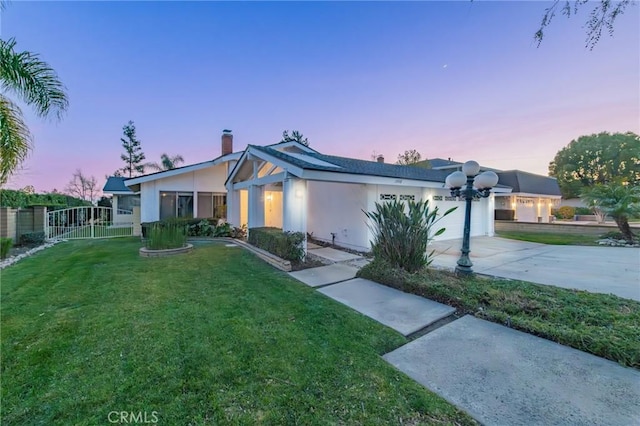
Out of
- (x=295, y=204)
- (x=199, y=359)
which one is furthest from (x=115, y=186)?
(x=199, y=359)

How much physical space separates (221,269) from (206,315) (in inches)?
125

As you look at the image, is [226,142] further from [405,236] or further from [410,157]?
[410,157]

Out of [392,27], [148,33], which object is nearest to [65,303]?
[148,33]

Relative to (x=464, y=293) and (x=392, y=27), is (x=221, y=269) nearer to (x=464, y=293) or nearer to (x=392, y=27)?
(x=464, y=293)

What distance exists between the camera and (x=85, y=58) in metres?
10.7

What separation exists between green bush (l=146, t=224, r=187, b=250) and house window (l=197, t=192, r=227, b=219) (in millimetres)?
5719

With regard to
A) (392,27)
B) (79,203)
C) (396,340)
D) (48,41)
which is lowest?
(396,340)

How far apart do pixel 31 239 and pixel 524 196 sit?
31.8 m

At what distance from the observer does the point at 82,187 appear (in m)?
34.3

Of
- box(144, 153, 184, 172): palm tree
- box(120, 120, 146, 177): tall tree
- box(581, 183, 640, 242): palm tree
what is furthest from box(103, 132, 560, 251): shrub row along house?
box(120, 120, 146, 177): tall tree

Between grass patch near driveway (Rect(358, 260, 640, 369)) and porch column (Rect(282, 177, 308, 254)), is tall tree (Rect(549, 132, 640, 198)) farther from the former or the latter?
porch column (Rect(282, 177, 308, 254))

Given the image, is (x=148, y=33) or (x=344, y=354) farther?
(x=148, y=33)

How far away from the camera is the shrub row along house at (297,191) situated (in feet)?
27.4

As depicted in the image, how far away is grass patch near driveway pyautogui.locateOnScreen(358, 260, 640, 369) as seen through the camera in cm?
317
